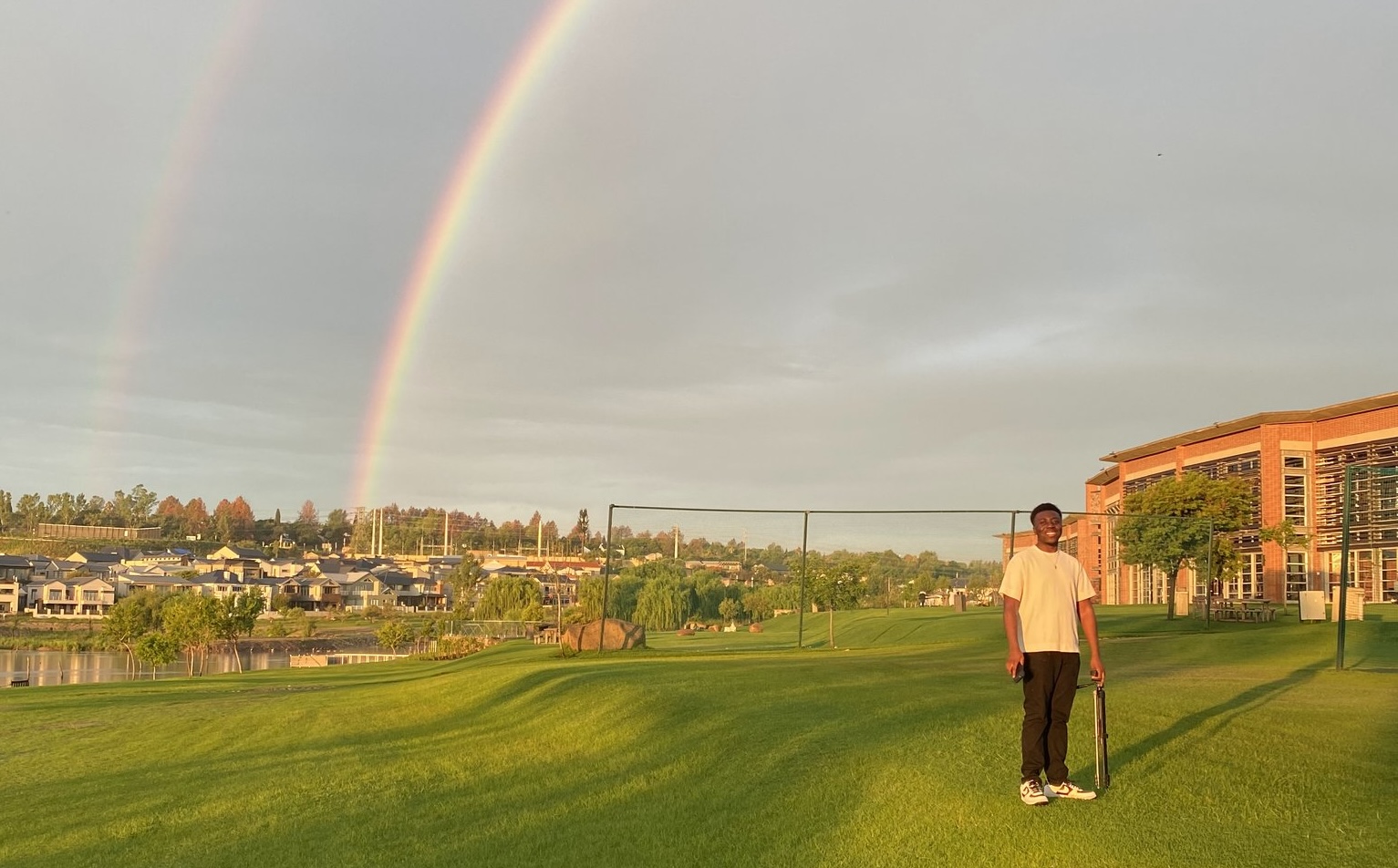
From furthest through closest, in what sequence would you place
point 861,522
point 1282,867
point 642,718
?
1. point 861,522
2. point 642,718
3. point 1282,867

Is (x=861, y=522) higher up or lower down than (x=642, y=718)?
higher up

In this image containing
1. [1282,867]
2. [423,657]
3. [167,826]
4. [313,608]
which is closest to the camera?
[1282,867]

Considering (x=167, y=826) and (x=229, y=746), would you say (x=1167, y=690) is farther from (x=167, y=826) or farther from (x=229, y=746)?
(x=229, y=746)

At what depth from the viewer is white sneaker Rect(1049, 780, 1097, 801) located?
6.43 meters

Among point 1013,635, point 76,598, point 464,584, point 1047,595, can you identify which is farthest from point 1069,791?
point 76,598

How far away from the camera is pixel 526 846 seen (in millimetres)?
6402

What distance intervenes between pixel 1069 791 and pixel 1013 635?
1007mm

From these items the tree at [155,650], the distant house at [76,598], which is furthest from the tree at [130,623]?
the distant house at [76,598]

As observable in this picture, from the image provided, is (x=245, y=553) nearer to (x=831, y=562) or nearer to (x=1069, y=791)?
(x=831, y=562)

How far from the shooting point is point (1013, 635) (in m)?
6.67

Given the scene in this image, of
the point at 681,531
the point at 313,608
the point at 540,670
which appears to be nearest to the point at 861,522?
the point at 681,531

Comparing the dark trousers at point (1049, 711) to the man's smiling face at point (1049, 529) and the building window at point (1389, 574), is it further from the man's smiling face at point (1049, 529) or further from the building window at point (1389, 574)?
the building window at point (1389, 574)

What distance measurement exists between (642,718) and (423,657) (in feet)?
126

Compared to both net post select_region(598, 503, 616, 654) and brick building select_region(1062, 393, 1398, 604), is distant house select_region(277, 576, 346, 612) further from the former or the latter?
net post select_region(598, 503, 616, 654)
